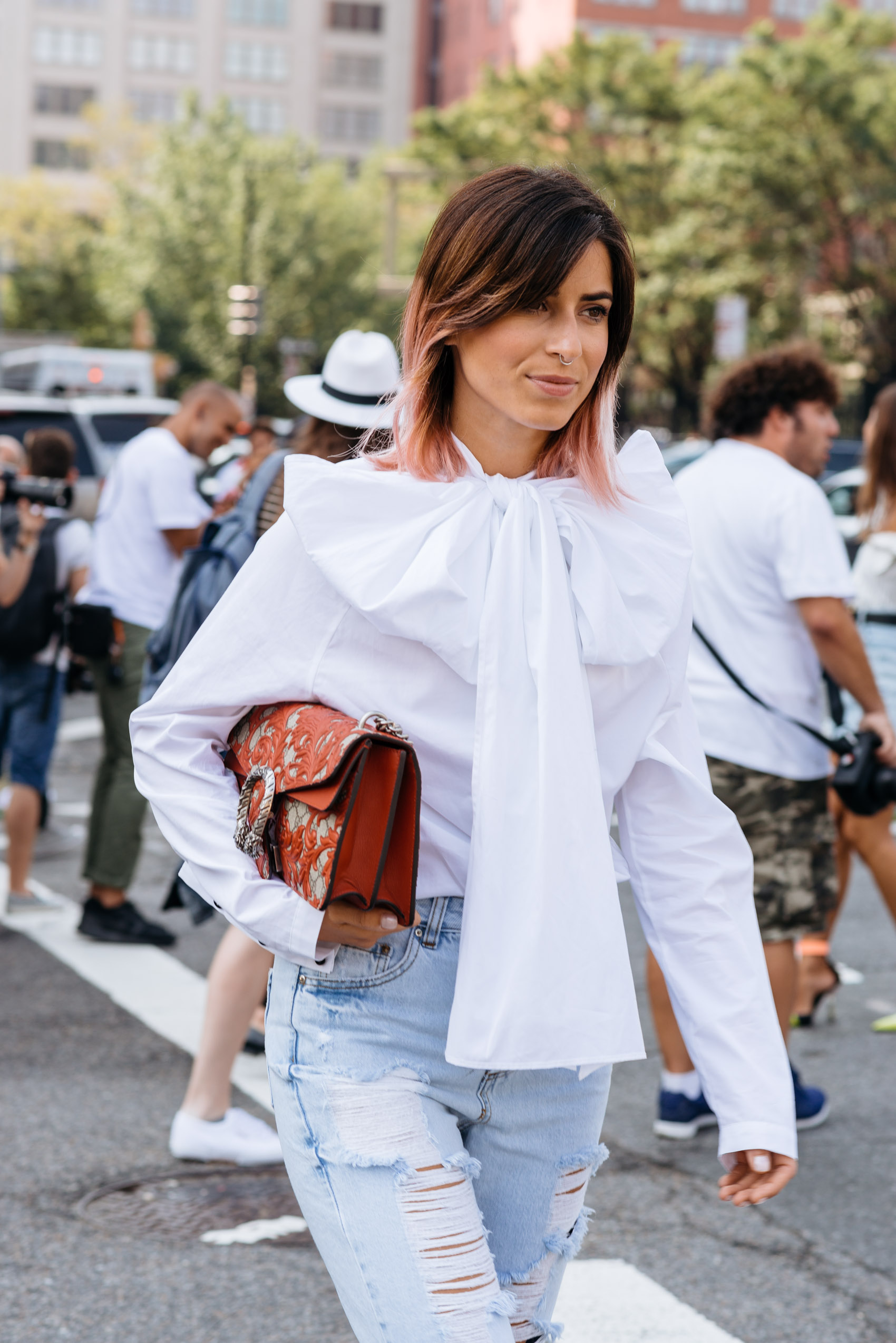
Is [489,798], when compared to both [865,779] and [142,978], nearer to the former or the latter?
[865,779]

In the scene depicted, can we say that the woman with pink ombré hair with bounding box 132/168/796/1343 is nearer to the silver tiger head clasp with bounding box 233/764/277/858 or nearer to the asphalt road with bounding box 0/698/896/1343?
the silver tiger head clasp with bounding box 233/764/277/858

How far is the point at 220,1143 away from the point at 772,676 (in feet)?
6.34

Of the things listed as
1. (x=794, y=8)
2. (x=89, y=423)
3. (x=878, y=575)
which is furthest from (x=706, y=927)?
(x=794, y=8)

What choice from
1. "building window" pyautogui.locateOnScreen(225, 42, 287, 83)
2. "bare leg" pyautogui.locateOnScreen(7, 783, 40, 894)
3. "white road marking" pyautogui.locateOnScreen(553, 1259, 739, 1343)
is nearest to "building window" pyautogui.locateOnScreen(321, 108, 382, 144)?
"building window" pyautogui.locateOnScreen(225, 42, 287, 83)

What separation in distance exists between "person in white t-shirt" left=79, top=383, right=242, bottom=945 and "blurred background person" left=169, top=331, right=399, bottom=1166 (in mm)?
1985

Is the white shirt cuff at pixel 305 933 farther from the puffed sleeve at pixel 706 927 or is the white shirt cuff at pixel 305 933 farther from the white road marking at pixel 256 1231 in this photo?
the white road marking at pixel 256 1231

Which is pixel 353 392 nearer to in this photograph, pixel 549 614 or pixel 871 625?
pixel 871 625

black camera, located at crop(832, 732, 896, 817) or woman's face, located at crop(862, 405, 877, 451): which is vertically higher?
woman's face, located at crop(862, 405, 877, 451)

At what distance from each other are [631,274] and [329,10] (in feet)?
352

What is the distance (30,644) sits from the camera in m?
6.64

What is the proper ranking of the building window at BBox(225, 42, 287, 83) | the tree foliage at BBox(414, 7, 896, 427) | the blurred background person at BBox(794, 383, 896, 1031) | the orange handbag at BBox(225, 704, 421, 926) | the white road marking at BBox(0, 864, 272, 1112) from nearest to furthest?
the orange handbag at BBox(225, 704, 421, 926) < the white road marking at BBox(0, 864, 272, 1112) < the blurred background person at BBox(794, 383, 896, 1031) < the tree foliage at BBox(414, 7, 896, 427) < the building window at BBox(225, 42, 287, 83)

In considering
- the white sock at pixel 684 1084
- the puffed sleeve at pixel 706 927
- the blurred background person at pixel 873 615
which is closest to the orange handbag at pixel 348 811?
the puffed sleeve at pixel 706 927

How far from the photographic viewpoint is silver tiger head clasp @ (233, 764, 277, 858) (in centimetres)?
191

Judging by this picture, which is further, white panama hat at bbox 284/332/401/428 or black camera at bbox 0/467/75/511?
black camera at bbox 0/467/75/511
